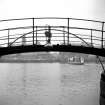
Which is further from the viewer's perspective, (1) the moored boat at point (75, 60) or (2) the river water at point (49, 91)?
(1) the moored boat at point (75, 60)

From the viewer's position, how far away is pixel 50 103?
27.6 meters

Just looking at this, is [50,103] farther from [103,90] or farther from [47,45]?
[47,45]

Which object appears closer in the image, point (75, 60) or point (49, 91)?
point (49, 91)

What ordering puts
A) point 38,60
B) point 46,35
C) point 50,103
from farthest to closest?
point 38,60
point 50,103
point 46,35


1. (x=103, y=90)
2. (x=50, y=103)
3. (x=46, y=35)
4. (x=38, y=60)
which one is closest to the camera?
(x=46, y=35)

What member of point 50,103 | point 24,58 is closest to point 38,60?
point 24,58

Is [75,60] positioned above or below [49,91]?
above

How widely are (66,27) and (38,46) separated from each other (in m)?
1.83

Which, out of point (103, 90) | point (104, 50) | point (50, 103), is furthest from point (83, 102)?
point (104, 50)

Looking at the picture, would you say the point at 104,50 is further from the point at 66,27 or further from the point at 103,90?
the point at 103,90

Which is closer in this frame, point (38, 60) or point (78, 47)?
point (78, 47)

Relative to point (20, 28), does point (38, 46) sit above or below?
below

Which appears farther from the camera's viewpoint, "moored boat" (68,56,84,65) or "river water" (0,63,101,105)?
"moored boat" (68,56,84,65)

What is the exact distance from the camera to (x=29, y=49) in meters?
13.3
